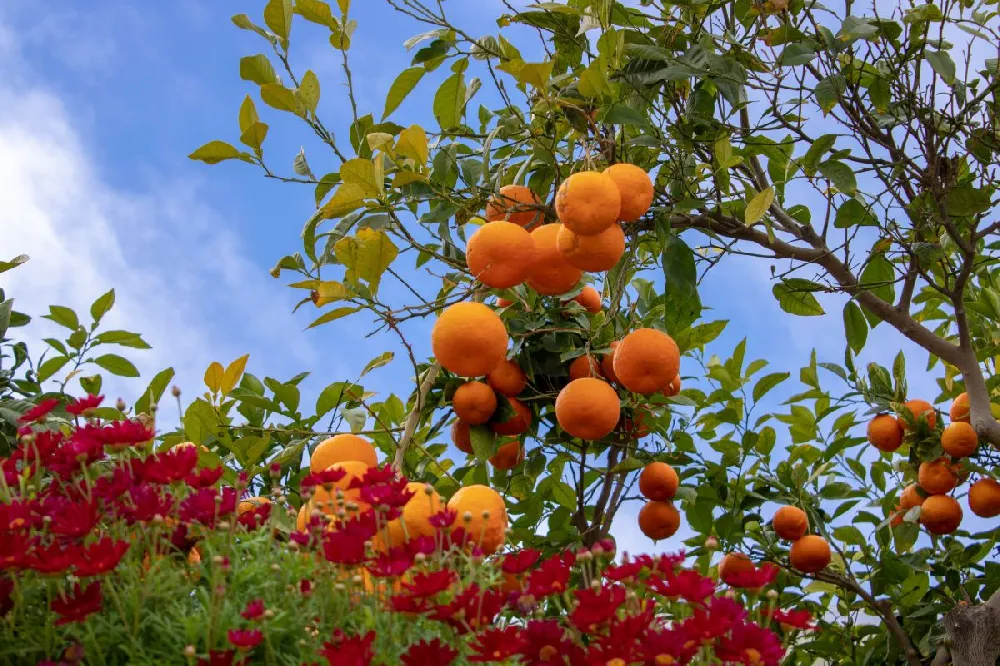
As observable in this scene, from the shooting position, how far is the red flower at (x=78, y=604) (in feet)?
2.83

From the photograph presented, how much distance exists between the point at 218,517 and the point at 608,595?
0.42m

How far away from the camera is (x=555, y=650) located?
0.91 metres

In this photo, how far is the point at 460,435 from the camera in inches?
70.6

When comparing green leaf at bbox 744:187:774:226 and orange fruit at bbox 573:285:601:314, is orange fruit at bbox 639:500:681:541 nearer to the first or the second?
orange fruit at bbox 573:285:601:314

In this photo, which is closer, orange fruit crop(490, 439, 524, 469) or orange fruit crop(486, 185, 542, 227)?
orange fruit crop(486, 185, 542, 227)

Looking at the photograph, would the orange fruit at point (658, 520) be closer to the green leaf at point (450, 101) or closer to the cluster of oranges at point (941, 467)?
the cluster of oranges at point (941, 467)

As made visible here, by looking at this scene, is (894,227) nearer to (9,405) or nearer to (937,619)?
(937,619)

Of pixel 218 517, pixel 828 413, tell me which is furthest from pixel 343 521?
pixel 828 413

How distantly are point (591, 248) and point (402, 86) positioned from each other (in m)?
0.60

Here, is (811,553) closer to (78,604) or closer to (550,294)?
(550,294)

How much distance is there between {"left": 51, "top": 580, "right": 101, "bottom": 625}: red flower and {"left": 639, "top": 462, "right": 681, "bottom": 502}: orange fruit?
1.24 meters

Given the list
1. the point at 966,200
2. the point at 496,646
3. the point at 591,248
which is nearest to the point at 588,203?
the point at 591,248

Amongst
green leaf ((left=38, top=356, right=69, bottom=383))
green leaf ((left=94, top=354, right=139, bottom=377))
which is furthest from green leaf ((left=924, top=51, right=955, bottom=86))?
green leaf ((left=38, top=356, right=69, bottom=383))

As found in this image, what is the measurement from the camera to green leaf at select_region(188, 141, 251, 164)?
1.63 m
